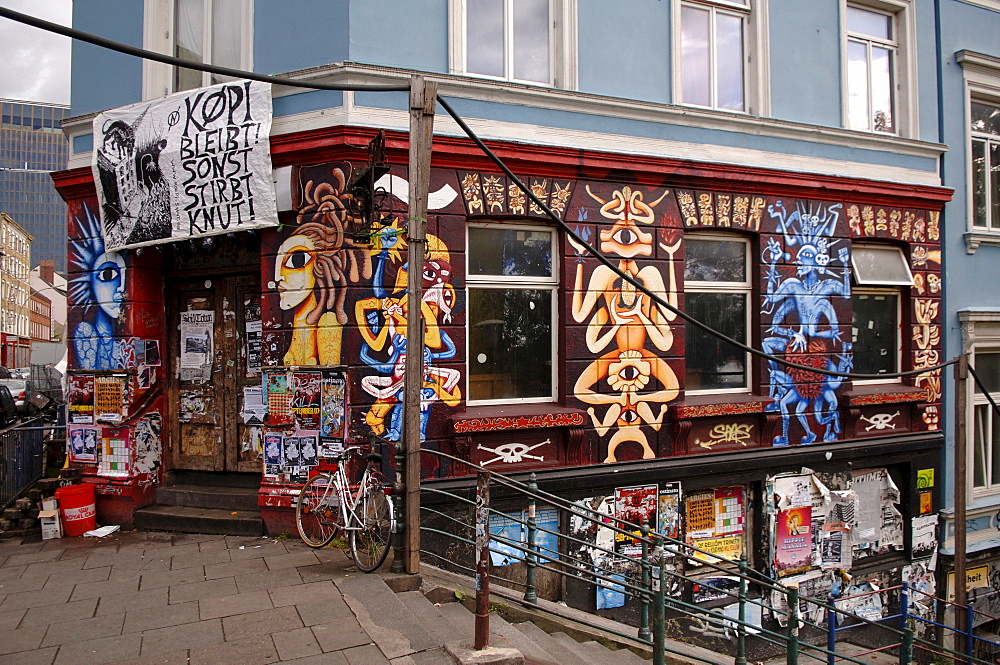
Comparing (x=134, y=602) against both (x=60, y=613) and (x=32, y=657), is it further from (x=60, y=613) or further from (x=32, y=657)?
(x=32, y=657)

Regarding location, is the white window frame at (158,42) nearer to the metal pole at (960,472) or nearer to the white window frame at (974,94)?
the metal pole at (960,472)

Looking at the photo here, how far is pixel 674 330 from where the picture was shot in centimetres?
895

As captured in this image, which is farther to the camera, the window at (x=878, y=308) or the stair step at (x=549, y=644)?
the window at (x=878, y=308)

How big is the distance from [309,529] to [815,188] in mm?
7848

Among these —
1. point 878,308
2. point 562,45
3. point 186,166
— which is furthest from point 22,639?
point 878,308

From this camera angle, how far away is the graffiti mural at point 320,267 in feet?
24.3

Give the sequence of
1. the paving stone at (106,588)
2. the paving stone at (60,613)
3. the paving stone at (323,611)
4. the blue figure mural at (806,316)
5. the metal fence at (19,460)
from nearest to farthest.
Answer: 1. the paving stone at (323,611)
2. the paving stone at (60,613)
3. the paving stone at (106,588)
4. the metal fence at (19,460)
5. the blue figure mural at (806,316)

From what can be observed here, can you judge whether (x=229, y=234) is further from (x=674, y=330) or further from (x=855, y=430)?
(x=855, y=430)

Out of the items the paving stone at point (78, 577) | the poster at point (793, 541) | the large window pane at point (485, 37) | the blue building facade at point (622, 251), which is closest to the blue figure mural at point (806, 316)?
the blue building facade at point (622, 251)

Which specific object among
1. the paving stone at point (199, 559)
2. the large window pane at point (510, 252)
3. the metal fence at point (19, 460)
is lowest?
the paving stone at point (199, 559)

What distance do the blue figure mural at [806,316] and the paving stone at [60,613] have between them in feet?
25.8

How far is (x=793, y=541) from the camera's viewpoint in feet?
31.6

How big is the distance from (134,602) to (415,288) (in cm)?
343

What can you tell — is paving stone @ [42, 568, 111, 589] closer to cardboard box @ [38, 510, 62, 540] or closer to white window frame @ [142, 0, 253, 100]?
cardboard box @ [38, 510, 62, 540]
